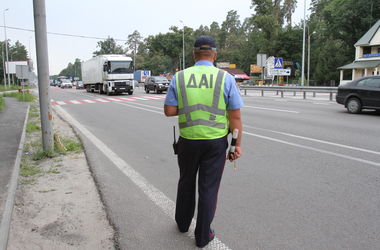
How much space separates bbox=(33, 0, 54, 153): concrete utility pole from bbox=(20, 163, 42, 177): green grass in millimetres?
729

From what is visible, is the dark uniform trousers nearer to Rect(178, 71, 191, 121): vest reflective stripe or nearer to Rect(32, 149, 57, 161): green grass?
Rect(178, 71, 191, 121): vest reflective stripe

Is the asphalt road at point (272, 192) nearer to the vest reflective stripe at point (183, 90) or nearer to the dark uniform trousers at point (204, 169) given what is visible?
the dark uniform trousers at point (204, 169)

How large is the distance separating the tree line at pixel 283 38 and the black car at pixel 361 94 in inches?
590

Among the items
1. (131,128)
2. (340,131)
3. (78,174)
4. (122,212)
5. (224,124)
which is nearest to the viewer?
(224,124)

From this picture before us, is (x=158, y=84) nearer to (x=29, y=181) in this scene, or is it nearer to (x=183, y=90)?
(x=29, y=181)

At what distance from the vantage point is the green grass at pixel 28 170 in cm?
579

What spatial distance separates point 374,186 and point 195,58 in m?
3.26

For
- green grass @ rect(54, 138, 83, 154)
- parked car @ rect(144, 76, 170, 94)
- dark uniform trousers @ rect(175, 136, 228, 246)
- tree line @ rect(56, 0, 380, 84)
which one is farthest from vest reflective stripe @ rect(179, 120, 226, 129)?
parked car @ rect(144, 76, 170, 94)

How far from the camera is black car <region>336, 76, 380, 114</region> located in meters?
12.7

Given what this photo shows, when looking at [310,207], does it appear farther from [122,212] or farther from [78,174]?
[78,174]

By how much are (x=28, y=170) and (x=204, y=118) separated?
4.11 m

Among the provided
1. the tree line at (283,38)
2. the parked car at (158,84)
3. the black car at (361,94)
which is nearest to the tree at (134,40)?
the tree line at (283,38)

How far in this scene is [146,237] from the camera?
3.51 metres

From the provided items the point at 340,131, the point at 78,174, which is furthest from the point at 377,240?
the point at 340,131
